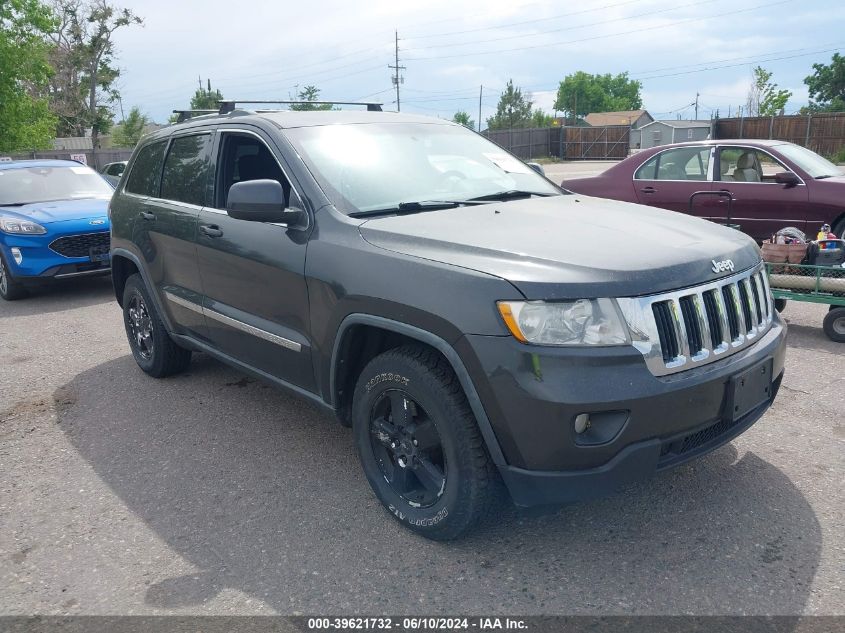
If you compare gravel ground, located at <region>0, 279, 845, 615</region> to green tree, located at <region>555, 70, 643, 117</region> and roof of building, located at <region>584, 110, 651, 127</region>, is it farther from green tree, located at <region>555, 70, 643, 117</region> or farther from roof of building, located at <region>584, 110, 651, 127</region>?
green tree, located at <region>555, 70, 643, 117</region>

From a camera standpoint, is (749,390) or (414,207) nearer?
(749,390)

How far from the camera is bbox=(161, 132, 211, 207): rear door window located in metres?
4.63

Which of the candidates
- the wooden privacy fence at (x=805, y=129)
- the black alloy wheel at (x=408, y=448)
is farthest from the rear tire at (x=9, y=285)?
the wooden privacy fence at (x=805, y=129)

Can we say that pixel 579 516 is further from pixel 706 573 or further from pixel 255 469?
pixel 255 469

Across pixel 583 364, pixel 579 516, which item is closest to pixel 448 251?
pixel 583 364

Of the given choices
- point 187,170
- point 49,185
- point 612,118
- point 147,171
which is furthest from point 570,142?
point 612,118

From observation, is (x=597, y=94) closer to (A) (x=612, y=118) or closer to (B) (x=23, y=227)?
(A) (x=612, y=118)

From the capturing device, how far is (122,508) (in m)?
3.73

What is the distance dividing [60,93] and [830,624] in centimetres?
6388

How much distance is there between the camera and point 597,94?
5418 inches

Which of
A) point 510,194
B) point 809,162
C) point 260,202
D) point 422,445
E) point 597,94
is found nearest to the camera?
point 422,445

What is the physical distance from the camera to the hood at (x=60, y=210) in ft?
29.4

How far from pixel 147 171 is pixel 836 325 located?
5523 mm

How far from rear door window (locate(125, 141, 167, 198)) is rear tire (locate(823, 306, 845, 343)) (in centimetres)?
533
